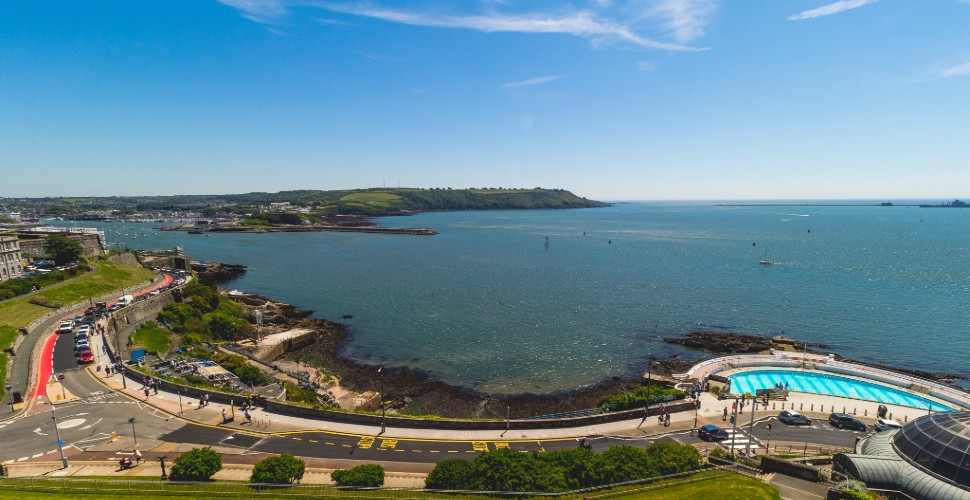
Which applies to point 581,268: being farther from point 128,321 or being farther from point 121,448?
point 121,448

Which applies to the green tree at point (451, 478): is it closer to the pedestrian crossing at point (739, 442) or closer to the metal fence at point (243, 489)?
the metal fence at point (243, 489)

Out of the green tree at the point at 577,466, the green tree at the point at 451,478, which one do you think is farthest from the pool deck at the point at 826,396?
the green tree at the point at 451,478

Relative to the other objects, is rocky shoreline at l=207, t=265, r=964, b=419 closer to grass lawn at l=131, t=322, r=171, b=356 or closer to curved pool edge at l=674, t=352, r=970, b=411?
curved pool edge at l=674, t=352, r=970, b=411

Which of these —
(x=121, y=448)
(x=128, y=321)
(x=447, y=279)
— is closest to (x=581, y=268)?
(x=447, y=279)

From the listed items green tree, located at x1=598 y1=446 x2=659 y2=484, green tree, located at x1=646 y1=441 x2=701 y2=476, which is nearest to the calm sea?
green tree, located at x1=646 y1=441 x2=701 y2=476

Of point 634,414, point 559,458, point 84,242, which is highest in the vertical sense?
point 84,242

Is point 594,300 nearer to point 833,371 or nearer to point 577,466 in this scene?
point 833,371
